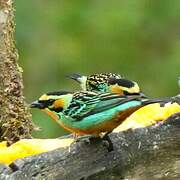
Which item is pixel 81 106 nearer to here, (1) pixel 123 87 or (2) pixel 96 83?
(1) pixel 123 87

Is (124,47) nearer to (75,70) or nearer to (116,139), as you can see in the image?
(75,70)

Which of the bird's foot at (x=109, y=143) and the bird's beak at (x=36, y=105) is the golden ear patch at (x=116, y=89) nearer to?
the bird's beak at (x=36, y=105)

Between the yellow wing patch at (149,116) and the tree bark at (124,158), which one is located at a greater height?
the yellow wing patch at (149,116)

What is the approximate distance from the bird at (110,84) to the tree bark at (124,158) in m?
1.10

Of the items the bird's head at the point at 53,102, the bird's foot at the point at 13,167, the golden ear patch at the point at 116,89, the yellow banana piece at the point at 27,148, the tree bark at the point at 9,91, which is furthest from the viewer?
the golden ear patch at the point at 116,89

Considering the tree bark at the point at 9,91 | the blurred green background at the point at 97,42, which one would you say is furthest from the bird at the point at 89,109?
the blurred green background at the point at 97,42

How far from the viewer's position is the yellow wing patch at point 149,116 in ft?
19.4

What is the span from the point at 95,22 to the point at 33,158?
250 inches

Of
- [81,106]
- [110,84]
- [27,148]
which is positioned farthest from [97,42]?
[27,148]

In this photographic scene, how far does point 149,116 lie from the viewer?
19.9 ft

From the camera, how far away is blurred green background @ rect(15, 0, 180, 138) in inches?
436

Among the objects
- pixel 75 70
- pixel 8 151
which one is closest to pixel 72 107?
pixel 8 151

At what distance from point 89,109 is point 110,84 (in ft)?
4.66

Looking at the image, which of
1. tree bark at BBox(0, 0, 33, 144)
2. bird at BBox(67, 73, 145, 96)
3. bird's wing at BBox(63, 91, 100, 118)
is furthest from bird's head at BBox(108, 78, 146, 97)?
bird's wing at BBox(63, 91, 100, 118)
